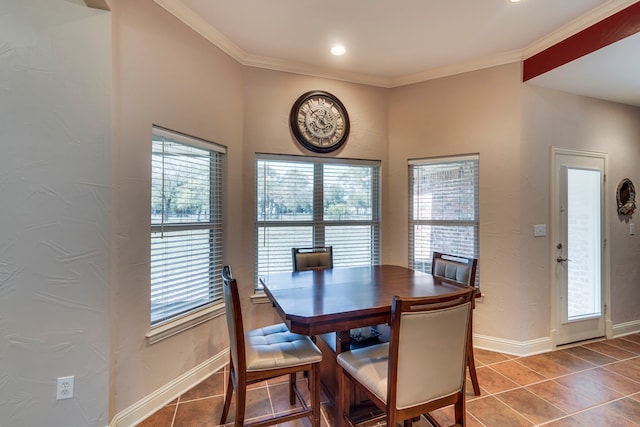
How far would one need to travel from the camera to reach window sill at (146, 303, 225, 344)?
2.03 meters

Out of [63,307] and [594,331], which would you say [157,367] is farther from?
[594,331]

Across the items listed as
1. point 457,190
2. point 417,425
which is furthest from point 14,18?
point 457,190

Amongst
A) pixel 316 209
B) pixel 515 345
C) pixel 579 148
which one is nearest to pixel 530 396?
pixel 515 345

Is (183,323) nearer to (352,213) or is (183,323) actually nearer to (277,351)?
(277,351)

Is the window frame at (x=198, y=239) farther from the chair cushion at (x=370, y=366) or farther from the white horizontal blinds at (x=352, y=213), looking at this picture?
the chair cushion at (x=370, y=366)

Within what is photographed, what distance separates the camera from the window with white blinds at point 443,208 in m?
3.09

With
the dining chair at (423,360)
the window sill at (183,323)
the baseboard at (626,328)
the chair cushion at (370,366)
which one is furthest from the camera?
the baseboard at (626,328)

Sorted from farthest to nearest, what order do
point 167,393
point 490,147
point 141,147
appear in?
→ 1. point 490,147
2. point 167,393
3. point 141,147

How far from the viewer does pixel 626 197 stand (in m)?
3.33

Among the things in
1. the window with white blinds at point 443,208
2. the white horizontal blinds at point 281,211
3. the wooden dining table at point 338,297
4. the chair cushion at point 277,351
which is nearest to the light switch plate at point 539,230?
the window with white blinds at point 443,208

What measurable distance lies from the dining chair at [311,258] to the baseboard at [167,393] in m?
1.06

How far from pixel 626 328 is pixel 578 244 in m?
1.26

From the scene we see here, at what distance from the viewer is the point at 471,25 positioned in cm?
240

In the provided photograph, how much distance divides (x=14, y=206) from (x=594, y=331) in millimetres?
5032
